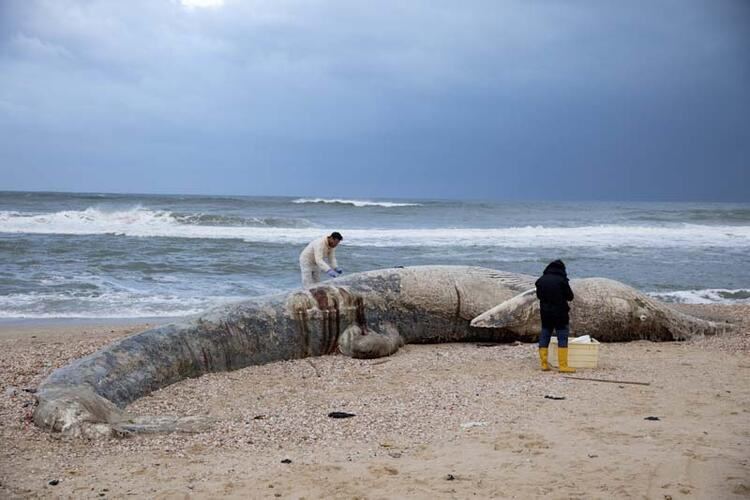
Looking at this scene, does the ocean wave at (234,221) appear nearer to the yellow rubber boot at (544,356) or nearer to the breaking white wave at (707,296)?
the breaking white wave at (707,296)

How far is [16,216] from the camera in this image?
1556 inches

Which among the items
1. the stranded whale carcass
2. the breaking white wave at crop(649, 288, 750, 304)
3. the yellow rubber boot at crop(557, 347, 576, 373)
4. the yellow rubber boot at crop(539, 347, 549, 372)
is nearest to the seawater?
the breaking white wave at crop(649, 288, 750, 304)

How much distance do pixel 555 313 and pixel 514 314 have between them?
1.66 metres

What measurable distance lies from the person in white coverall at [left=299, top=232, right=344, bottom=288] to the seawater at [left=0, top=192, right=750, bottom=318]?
2.86m

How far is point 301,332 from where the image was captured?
32.9 ft

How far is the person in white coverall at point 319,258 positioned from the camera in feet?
39.1

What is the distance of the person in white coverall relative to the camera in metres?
11.9

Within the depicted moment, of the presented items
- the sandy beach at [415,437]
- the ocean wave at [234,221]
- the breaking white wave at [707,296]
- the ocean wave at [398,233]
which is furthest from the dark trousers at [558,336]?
the ocean wave at [234,221]

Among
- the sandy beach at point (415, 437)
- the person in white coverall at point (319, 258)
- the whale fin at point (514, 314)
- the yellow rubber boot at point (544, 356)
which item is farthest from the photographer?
the person in white coverall at point (319, 258)

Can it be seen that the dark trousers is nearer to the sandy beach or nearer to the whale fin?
the sandy beach

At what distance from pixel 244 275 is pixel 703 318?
11.0 metres

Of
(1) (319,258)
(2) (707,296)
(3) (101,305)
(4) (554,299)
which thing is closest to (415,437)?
(4) (554,299)

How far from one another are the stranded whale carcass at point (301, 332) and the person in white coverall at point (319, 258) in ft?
3.36

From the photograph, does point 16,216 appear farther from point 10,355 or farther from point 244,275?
point 10,355
